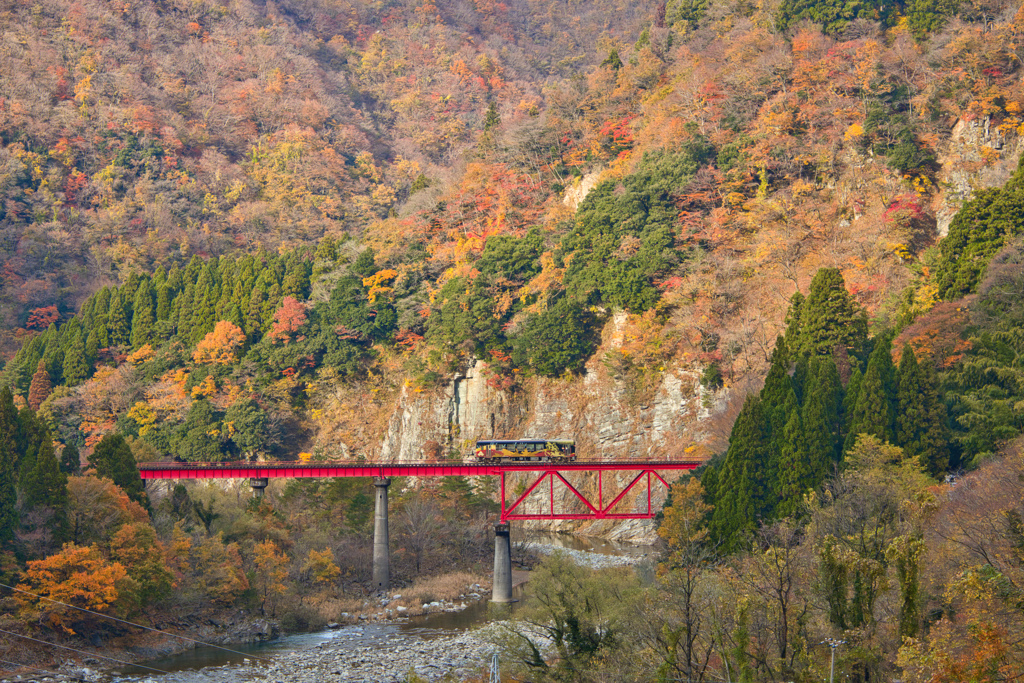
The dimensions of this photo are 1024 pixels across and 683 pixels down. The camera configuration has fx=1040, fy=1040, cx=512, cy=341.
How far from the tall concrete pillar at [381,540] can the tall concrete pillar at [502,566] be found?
253 inches

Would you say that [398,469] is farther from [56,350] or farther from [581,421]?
[56,350]

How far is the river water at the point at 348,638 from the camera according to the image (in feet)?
130

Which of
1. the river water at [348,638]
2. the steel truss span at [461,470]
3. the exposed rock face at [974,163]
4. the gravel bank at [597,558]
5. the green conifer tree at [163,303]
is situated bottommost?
the river water at [348,638]

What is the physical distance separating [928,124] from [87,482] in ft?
166

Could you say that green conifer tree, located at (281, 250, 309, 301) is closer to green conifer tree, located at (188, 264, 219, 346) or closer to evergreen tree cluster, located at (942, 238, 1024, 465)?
green conifer tree, located at (188, 264, 219, 346)

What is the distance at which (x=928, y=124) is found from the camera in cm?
6256

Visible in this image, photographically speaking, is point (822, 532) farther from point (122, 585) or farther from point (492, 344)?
point (492, 344)

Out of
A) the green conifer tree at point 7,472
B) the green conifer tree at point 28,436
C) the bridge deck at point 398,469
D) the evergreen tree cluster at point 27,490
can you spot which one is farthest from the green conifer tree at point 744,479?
the green conifer tree at point 28,436

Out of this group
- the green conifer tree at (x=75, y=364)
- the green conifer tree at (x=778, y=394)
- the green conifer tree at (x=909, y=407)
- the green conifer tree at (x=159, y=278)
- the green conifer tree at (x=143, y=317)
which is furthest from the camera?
the green conifer tree at (x=159, y=278)

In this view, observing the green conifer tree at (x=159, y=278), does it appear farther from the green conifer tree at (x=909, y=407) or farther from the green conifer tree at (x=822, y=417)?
the green conifer tree at (x=909, y=407)

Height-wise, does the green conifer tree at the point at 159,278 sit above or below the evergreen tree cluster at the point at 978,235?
above

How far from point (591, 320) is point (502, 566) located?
2328 cm

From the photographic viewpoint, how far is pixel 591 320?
6900 cm

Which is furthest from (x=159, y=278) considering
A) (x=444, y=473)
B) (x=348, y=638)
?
(x=348, y=638)
